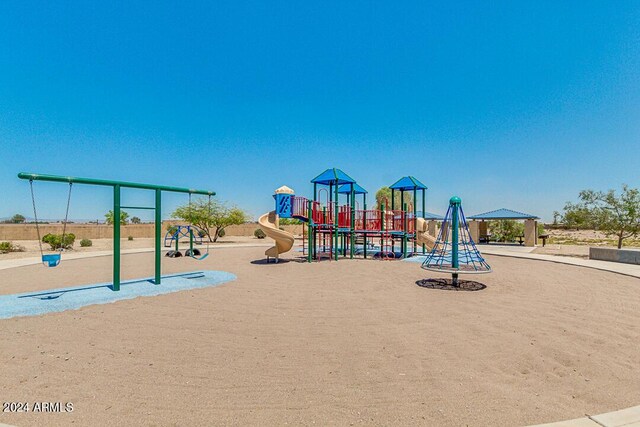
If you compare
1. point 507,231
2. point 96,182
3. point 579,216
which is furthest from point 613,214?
point 96,182

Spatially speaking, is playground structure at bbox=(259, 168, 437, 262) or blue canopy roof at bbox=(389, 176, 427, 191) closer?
playground structure at bbox=(259, 168, 437, 262)

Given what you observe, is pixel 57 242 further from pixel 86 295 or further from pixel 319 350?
pixel 319 350

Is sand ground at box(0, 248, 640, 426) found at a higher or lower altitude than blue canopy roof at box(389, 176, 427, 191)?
lower

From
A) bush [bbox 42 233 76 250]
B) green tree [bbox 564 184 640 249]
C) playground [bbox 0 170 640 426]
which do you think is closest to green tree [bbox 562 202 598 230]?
green tree [bbox 564 184 640 249]

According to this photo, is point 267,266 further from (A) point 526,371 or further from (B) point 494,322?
(A) point 526,371

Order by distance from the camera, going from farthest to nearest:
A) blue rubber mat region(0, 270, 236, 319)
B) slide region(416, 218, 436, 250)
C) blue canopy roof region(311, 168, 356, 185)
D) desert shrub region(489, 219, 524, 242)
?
1. desert shrub region(489, 219, 524, 242)
2. slide region(416, 218, 436, 250)
3. blue canopy roof region(311, 168, 356, 185)
4. blue rubber mat region(0, 270, 236, 319)

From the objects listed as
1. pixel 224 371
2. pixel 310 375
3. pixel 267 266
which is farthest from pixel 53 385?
pixel 267 266

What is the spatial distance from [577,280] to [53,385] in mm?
13588

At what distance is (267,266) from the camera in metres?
14.5

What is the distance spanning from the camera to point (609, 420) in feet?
10.2

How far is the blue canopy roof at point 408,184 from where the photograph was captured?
19734 mm

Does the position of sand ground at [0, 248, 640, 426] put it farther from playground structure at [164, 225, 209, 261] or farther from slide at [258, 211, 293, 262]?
slide at [258, 211, 293, 262]

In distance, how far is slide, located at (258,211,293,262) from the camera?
50.1 ft

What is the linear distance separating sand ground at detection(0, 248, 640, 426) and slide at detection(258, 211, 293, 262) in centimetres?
648
